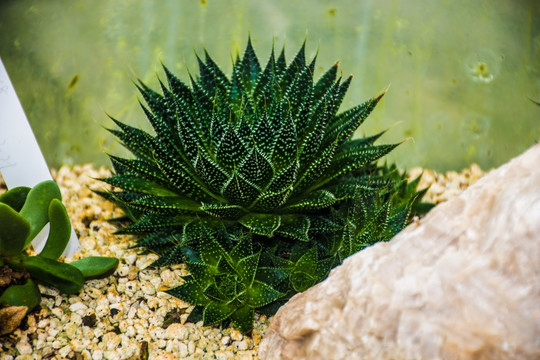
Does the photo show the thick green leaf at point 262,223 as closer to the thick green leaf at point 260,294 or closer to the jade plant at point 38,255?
the thick green leaf at point 260,294

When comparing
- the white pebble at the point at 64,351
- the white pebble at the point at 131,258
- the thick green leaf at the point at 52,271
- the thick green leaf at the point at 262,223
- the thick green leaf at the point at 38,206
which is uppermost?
the thick green leaf at the point at 262,223

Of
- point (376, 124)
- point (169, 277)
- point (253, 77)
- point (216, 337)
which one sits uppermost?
point (376, 124)

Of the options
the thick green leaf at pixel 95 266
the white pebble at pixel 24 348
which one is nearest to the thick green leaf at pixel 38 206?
the thick green leaf at pixel 95 266

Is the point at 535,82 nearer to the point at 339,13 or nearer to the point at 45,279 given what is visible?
the point at 339,13

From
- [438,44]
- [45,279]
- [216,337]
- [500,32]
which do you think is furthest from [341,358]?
[500,32]

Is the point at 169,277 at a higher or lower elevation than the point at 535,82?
lower

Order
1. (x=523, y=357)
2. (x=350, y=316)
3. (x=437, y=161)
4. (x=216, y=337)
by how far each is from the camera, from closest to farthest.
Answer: (x=523, y=357), (x=350, y=316), (x=216, y=337), (x=437, y=161)

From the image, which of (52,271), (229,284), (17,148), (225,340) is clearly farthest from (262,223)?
(17,148)
